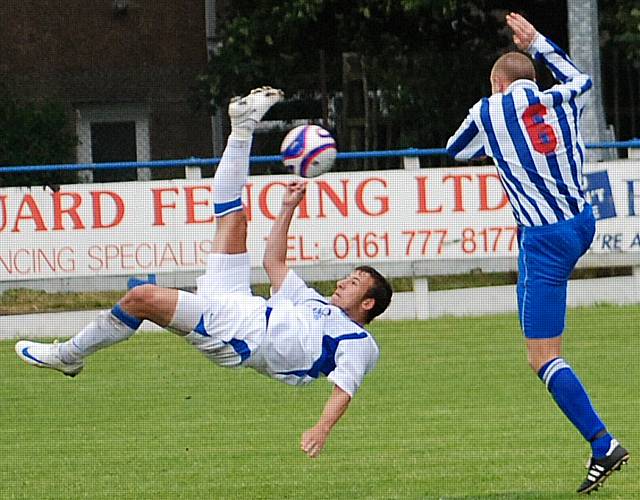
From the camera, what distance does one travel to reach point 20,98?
20.5m

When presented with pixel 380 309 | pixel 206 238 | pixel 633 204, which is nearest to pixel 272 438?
pixel 380 309

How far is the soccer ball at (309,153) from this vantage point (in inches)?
290

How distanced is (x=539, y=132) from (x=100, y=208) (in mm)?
8648

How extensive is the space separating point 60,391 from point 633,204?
6859 mm

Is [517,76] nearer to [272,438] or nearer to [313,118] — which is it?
[272,438]

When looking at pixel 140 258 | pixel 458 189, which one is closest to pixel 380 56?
pixel 458 189

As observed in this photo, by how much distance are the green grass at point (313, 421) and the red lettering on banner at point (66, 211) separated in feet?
4.79

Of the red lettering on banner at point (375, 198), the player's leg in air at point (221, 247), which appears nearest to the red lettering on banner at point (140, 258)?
the red lettering on banner at point (375, 198)

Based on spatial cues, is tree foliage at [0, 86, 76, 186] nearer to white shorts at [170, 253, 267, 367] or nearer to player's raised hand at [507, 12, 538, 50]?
player's raised hand at [507, 12, 538, 50]

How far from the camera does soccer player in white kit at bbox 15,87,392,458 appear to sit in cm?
700

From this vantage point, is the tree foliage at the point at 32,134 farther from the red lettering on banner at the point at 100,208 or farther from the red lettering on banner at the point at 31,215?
the red lettering on banner at the point at 100,208

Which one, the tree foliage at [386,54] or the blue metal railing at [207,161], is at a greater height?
the tree foliage at [386,54]

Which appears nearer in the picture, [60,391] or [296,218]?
[60,391]

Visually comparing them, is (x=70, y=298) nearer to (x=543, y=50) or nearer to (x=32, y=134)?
(x=32, y=134)
